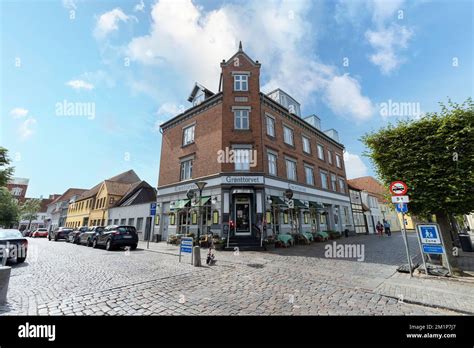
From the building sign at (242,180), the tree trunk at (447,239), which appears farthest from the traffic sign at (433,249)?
the building sign at (242,180)

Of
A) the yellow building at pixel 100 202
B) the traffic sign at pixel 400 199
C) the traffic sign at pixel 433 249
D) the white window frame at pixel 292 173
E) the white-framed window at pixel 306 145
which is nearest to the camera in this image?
the traffic sign at pixel 433 249

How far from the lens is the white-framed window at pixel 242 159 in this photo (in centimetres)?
1698

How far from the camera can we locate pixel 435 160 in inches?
306

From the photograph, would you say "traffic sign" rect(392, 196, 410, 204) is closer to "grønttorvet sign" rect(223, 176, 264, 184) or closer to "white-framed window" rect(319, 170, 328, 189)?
"grønttorvet sign" rect(223, 176, 264, 184)

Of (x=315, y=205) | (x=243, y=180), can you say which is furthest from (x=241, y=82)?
(x=315, y=205)

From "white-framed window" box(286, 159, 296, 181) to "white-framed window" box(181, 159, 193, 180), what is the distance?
8.87 m

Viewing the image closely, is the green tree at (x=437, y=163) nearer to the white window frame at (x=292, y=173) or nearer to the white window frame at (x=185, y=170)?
the white window frame at (x=292, y=173)

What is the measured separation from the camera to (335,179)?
27719mm

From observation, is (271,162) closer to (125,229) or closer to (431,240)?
(431,240)

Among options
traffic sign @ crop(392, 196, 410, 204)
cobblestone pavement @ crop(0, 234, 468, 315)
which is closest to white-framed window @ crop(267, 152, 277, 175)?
cobblestone pavement @ crop(0, 234, 468, 315)

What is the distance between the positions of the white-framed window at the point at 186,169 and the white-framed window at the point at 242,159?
4.75 m
